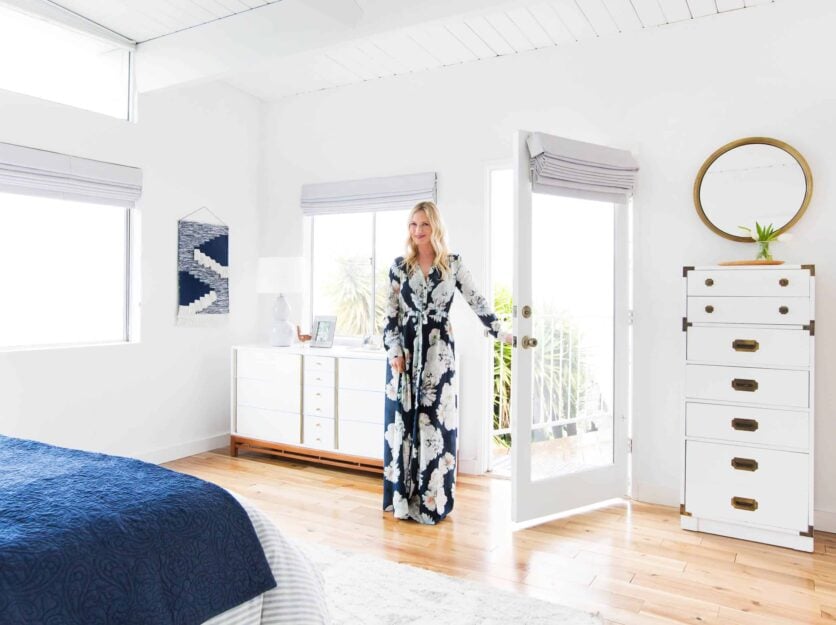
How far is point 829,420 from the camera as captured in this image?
119 inches

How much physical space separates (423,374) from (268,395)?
1.55 meters

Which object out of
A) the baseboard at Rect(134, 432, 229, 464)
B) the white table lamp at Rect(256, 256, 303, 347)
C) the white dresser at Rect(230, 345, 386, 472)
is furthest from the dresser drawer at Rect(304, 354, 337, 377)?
the baseboard at Rect(134, 432, 229, 464)

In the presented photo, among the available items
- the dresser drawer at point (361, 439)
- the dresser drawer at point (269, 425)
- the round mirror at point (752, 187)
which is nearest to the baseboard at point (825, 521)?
the round mirror at point (752, 187)

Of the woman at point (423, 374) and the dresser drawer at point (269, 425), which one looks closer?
the woman at point (423, 374)

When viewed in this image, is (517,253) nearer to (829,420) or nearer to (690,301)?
(690,301)

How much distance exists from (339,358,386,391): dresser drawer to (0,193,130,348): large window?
146cm

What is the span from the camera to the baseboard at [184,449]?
13.4 ft

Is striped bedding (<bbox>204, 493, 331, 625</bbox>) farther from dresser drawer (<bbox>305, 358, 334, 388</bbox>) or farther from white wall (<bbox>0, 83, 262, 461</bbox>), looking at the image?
white wall (<bbox>0, 83, 262, 461</bbox>)

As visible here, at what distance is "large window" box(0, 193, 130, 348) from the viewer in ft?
11.3

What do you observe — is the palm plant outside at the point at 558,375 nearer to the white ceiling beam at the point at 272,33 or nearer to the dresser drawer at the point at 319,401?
the dresser drawer at the point at 319,401

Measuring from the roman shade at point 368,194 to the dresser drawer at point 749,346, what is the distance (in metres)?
1.89

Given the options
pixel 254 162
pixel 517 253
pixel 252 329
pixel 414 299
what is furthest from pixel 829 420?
pixel 254 162

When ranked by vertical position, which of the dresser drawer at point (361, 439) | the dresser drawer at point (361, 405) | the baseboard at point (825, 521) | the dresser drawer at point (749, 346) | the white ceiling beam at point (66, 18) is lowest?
the baseboard at point (825, 521)

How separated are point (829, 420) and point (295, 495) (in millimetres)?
2775
